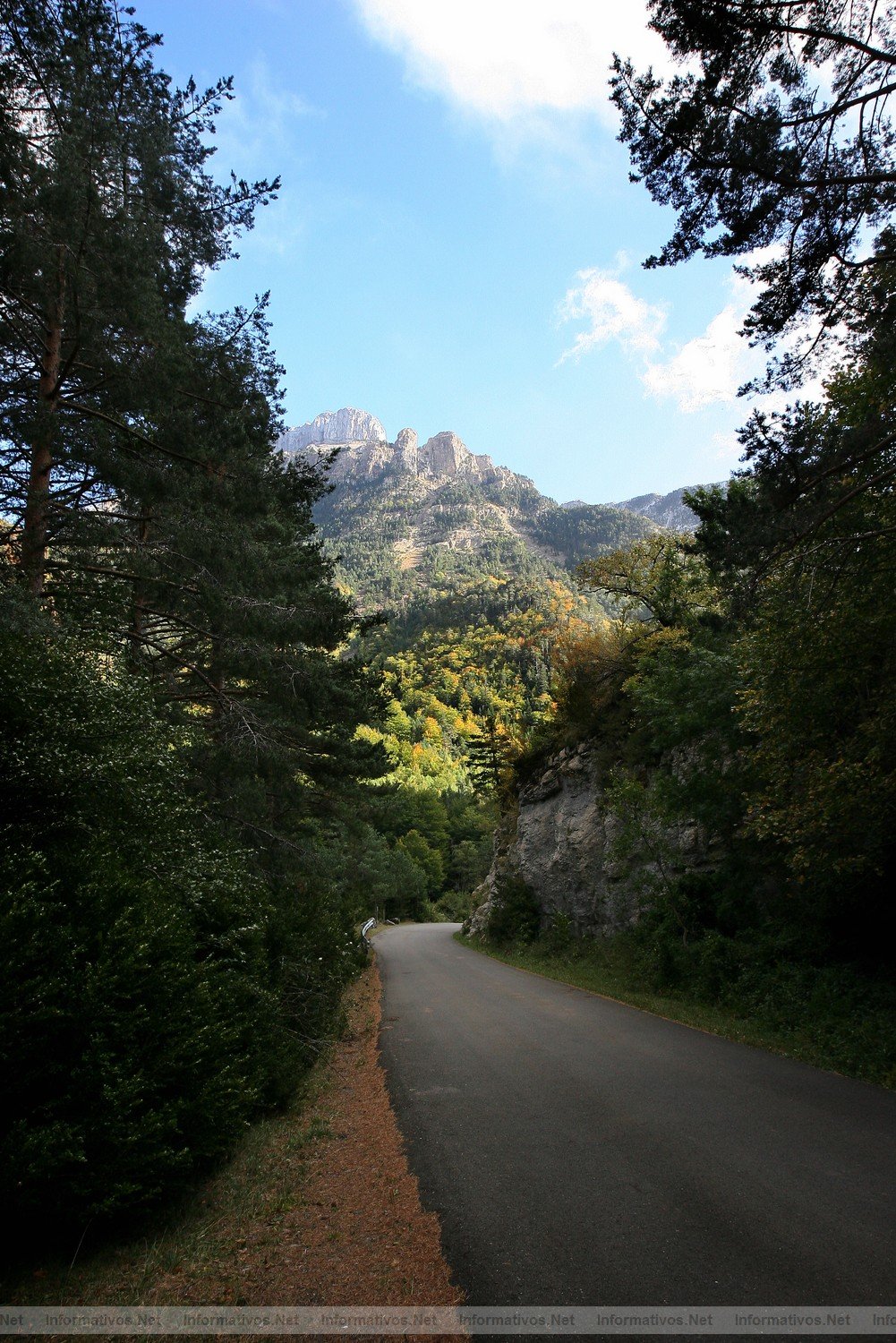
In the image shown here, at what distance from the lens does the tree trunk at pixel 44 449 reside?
7566 millimetres

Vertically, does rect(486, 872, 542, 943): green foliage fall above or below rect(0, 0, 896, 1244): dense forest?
below

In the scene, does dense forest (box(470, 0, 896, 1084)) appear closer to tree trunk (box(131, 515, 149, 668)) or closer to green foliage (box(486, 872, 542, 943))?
tree trunk (box(131, 515, 149, 668))

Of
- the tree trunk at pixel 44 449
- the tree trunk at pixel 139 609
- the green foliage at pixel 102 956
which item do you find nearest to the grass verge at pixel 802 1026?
the green foliage at pixel 102 956

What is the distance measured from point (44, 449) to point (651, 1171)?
9616mm

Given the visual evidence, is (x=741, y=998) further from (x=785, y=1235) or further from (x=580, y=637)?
(x=580, y=637)

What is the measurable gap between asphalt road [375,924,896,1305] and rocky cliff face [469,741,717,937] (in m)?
6.49

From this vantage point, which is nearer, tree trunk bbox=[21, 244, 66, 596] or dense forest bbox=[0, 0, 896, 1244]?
dense forest bbox=[0, 0, 896, 1244]

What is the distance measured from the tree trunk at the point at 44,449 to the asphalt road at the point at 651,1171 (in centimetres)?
713

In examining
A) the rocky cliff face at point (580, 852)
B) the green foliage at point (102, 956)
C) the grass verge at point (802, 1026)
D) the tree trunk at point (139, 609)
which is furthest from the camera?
the rocky cliff face at point (580, 852)

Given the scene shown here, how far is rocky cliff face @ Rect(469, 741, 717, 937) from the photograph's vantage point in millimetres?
16203

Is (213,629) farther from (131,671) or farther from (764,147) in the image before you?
(764,147)

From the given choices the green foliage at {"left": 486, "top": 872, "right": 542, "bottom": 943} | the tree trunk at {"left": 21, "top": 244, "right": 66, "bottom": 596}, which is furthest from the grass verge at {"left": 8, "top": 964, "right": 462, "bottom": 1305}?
the green foliage at {"left": 486, "top": 872, "right": 542, "bottom": 943}

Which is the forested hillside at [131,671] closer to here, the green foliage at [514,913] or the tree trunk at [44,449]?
the tree trunk at [44,449]

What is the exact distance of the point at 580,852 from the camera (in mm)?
22562
